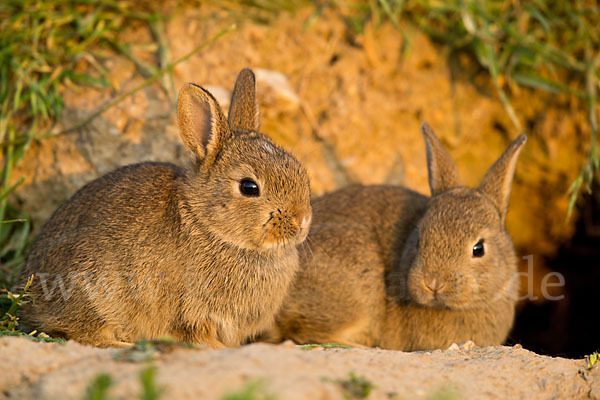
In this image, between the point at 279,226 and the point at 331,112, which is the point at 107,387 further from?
the point at 331,112

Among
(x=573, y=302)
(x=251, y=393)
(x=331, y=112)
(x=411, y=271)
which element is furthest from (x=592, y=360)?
(x=573, y=302)

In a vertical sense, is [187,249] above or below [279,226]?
below

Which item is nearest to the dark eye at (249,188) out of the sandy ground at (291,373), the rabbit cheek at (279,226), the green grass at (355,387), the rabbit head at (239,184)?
the rabbit head at (239,184)

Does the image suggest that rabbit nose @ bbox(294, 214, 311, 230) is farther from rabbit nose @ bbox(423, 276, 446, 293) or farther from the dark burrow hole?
the dark burrow hole

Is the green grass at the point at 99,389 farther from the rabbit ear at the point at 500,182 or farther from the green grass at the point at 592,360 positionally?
the rabbit ear at the point at 500,182

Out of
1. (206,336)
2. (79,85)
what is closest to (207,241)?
(206,336)

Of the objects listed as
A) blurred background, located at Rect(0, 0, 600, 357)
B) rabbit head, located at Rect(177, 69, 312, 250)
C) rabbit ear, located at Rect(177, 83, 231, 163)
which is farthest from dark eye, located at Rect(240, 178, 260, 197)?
blurred background, located at Rect(0, 0, 600, 357)
